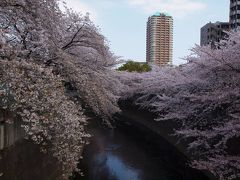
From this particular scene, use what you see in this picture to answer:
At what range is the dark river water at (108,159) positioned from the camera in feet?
41.0

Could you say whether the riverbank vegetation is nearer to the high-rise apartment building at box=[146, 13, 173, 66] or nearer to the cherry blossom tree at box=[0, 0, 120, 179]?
the cherry blossom tree at box=[0, 0, 120, 179]

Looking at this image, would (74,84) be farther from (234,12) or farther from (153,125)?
(234,12)

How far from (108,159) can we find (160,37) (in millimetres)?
53244

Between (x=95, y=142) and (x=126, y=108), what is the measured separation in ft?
45.7

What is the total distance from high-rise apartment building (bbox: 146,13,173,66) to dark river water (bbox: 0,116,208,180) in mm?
32058

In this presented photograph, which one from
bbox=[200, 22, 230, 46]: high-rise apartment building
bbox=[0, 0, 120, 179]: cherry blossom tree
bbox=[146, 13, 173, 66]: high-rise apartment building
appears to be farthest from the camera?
bbox=[146, 13, 173, 66]: high-rise apartment building

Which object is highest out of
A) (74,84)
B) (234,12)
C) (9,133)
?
(234,12)

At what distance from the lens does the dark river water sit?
12492 mm

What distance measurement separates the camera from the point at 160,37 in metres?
75.4

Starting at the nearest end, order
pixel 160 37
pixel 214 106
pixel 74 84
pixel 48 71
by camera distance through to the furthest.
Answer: pixel 48 71 < pixel 214 106 < pixel 74 84 < pixel 160 37

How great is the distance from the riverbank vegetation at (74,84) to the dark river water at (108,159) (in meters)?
0.80

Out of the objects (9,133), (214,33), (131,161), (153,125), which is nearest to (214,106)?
(9,133)

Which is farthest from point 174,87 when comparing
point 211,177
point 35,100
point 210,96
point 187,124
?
point 35,100

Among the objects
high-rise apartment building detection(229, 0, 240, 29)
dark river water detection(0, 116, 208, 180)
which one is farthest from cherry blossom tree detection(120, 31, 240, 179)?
high-rise apartment building detection(229, 0, 240, 29)
